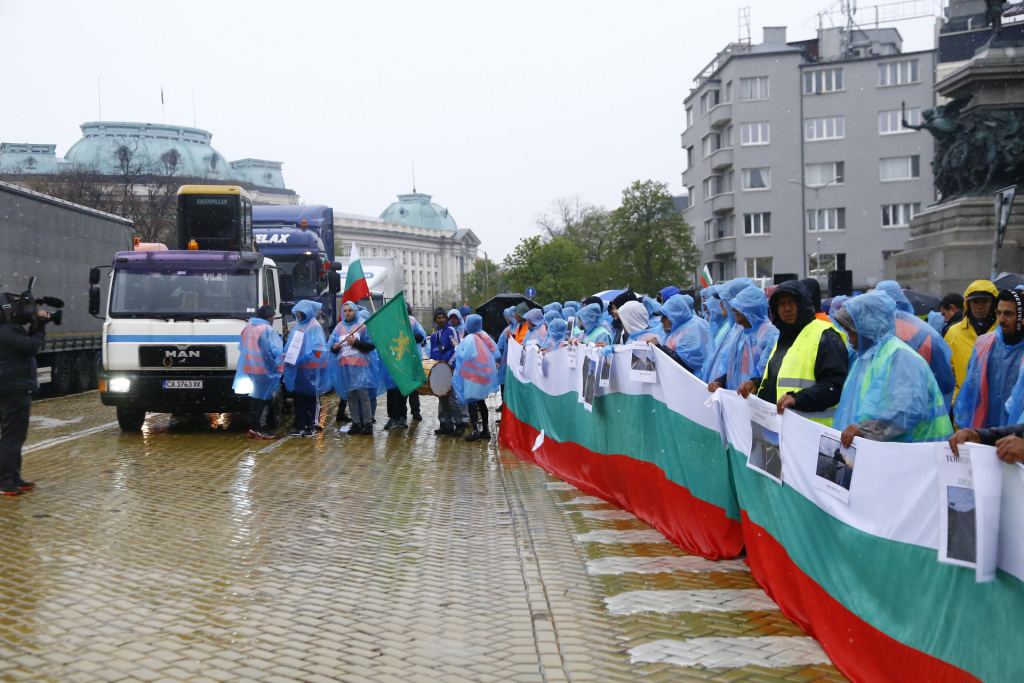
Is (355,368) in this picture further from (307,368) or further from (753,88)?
(753,88)

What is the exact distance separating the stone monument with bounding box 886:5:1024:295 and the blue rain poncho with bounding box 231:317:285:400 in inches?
573

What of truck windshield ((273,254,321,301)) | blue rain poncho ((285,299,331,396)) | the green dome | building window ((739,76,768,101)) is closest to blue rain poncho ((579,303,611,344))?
blue rain poncho ((285,299,331,396))

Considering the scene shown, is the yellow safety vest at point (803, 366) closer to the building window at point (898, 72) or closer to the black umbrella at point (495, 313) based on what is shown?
the black umbrella at point (495, 313)

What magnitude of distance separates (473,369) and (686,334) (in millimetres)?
5703

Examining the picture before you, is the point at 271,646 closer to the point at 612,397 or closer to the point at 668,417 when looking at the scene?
the point at 668,417

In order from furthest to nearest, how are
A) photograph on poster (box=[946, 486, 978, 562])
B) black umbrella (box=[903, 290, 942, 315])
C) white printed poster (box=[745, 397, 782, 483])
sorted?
1. black umbrella (box=[903, 290, 942, 315])
2. white printed poster (box=[745, 397, 782, 483])
3. photograph on poster (box=[946, 486, 978, 562])

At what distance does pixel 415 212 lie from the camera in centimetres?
16100

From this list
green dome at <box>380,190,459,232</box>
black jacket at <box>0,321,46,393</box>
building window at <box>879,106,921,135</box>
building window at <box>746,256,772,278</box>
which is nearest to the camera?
black jacket at <box>0,321,46,393</box>

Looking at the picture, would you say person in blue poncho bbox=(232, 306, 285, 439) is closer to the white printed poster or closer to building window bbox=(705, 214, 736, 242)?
the white printed poster

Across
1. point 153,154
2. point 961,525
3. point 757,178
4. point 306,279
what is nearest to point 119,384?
point 306,279

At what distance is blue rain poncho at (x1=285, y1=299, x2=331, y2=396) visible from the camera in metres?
15.3

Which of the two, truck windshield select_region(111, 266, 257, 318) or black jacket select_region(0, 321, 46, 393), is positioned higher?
truck windshield select_region(111, 266, 257, 318)

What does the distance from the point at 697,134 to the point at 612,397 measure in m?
67.1

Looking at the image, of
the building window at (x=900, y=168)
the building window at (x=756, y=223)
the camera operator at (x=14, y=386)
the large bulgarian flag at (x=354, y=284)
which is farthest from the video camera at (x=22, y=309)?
the building window at (x=900, y=168)
